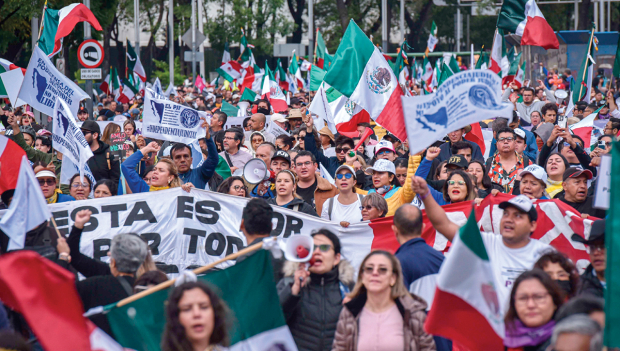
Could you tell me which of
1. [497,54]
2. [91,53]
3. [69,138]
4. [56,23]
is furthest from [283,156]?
[497,54]

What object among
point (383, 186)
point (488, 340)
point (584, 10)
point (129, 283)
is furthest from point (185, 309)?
point (584, 10)

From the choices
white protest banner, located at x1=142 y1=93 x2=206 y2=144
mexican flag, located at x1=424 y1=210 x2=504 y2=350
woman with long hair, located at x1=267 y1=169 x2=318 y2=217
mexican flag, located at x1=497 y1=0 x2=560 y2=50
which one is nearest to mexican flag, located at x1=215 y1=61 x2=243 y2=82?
mexican flag, located at x1=497 y1=0 x2=560 y2=50

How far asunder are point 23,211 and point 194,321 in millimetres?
1890

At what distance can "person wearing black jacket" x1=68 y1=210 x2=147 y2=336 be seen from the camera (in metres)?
5.05

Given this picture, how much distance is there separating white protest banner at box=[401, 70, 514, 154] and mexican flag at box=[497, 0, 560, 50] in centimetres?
925

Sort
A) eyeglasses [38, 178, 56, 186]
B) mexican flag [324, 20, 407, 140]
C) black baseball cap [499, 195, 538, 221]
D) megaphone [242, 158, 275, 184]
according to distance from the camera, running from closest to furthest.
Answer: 1. black baseball cap [499, 195, 538, 221]
2. eyeglasses [38, 178, 56, 186]
3. megaphone [242, 158, 275, 184]
4. mexican flag [324, 20, 407, 140]

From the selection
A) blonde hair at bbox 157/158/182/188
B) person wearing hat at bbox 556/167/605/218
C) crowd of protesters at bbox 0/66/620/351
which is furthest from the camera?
blonde hair at bbox 157/158/182/188

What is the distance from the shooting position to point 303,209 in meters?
7.60

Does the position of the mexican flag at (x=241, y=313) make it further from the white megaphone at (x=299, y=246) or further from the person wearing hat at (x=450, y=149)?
the person wearing hat at (x=450, y=149)

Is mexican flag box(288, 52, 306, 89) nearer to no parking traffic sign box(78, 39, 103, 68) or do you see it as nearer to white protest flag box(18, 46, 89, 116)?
no parking traffic sign box(78, 39, 103, 68)

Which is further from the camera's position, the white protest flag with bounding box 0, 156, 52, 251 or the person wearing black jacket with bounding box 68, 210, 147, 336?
Result: the white protest flag with bounding box 0, 156, 52, 251

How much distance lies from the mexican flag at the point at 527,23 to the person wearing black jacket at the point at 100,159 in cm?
781

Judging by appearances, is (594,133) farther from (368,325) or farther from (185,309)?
(185,309)

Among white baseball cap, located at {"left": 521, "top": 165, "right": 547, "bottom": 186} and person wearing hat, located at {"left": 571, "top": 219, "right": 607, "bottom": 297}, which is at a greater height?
white baseball cap, located at {"left": 521, "top": 165, "right": 547, "bottom": 186}
